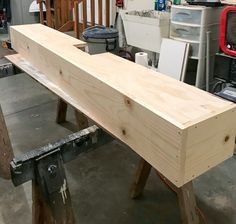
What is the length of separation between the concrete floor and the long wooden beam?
74cm

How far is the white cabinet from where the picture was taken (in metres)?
2.66

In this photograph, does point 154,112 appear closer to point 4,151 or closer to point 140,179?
point 140,179

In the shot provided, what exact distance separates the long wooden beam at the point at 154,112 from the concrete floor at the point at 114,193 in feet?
2.42

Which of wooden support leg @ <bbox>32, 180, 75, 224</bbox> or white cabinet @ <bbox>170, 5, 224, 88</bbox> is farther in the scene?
white cabinet @ <bbox>170, 5, 224, 88</bbox>

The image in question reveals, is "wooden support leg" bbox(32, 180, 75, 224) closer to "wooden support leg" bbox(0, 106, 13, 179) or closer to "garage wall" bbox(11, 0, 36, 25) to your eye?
"wooden support leg" bbox(0, 106, 13, 179)

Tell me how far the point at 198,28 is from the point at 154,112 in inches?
83.2

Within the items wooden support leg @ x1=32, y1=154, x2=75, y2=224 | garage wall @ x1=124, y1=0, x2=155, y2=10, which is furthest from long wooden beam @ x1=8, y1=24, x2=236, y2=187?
garage wall @ x1=124, y1=0, x2=155, y2=10

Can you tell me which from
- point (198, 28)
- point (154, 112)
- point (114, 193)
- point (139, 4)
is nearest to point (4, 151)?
point (114, 193)

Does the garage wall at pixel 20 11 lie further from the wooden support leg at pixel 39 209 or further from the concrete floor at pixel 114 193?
the wooden support leg at pixel 39 209

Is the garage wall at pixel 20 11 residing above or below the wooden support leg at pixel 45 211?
above

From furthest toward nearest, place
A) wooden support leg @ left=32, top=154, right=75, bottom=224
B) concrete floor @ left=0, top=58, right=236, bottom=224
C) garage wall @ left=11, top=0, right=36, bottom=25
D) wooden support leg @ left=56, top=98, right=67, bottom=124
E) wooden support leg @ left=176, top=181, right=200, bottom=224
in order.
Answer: garage wall @ left=11, top=0, right=36, bottom=25
wooden support leg @ left=56, top=98, right=67, bottom=124
concrete floor @ left=0, top=58, right=236, bottom=224
wooden support leg @ left=176, top=181, right=200, bottom=224
wooden support leg @ left=32, top=154, right=75, bottom=224

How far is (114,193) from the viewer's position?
1850 mm

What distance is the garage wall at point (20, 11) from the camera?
4.83 m

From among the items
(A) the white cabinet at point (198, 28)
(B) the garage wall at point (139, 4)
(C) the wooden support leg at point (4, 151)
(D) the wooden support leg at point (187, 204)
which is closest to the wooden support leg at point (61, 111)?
(C) the wooden support leg at point (4, 151)
